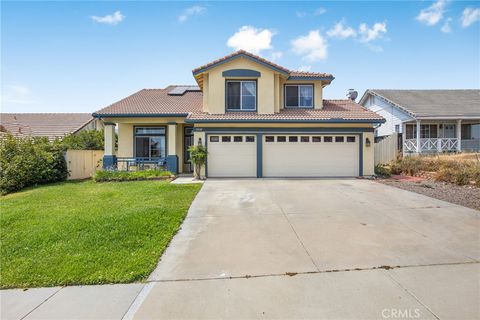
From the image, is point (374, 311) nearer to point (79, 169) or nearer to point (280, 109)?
point (280, 109)

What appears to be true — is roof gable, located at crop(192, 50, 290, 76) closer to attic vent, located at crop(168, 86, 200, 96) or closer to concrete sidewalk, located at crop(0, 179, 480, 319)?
attic vent, located at crop(168, 86, 200, 96)

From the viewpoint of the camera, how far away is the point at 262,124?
12352 mm

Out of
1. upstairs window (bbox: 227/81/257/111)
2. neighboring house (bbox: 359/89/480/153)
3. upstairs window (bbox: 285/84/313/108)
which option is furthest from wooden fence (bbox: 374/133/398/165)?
upstairs window (bbox: 227/81/257/111)

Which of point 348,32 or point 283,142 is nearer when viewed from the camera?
point 348,32

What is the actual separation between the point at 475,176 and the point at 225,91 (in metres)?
11.5

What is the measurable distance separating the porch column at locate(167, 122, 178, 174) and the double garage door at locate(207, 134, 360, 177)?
2.32m

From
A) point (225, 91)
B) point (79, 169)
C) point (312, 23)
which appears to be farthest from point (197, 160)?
point (312, 23)

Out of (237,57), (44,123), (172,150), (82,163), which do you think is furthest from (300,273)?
(44,123)

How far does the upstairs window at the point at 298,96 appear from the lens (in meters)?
14.2

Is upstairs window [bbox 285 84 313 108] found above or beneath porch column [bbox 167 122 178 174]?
above

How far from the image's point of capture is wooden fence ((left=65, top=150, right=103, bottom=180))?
13.1m

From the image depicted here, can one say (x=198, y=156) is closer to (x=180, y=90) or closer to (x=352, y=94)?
(x=180, y=90)

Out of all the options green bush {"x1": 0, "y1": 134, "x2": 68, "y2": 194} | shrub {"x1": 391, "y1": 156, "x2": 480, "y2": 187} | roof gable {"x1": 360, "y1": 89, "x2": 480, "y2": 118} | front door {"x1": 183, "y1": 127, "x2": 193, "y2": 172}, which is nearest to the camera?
shrub {"x1": 391, "y1": 156, "x2": 480, "y2": 187}

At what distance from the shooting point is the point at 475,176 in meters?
9.91
